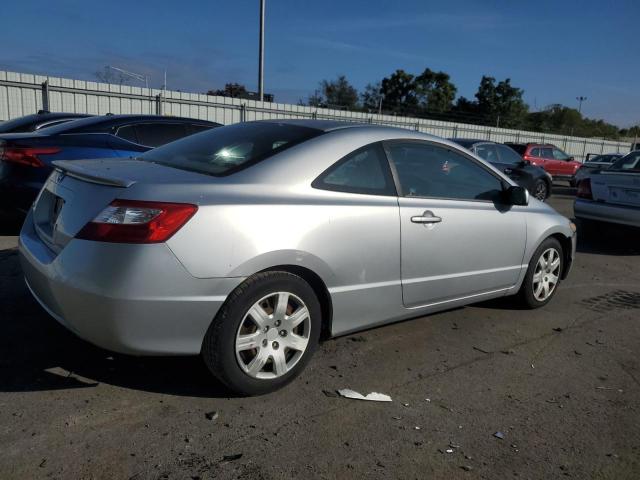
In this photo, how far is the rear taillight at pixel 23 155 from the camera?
596 centimetres

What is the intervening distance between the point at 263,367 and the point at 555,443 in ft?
5.11

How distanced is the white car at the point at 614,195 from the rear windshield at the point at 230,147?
6176mm

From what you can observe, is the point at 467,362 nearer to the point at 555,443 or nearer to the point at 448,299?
the point at 448,299

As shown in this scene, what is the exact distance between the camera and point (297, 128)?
12.1 ft

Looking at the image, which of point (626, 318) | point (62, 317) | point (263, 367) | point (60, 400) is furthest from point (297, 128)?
point (626, 318)

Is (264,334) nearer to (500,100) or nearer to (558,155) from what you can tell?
(558,155)

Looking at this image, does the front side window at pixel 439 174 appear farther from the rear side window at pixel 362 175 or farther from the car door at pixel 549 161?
the car door at pixel 549 161

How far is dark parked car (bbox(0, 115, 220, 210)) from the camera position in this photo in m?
5.93

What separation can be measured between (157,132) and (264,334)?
200 inches

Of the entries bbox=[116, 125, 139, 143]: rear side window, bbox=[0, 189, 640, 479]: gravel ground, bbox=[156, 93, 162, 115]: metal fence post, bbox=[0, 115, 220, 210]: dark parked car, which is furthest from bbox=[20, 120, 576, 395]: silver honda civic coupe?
bbox=[156, 93, 162, 115]: metal fence post

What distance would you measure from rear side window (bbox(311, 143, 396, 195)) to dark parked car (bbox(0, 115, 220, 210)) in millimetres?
3836

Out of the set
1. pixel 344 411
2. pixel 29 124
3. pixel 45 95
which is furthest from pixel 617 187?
pixel 45 95

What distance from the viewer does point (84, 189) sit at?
2932 mm

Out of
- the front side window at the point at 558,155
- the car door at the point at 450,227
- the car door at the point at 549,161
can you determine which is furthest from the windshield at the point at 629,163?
the front side window at the point at 558,155
